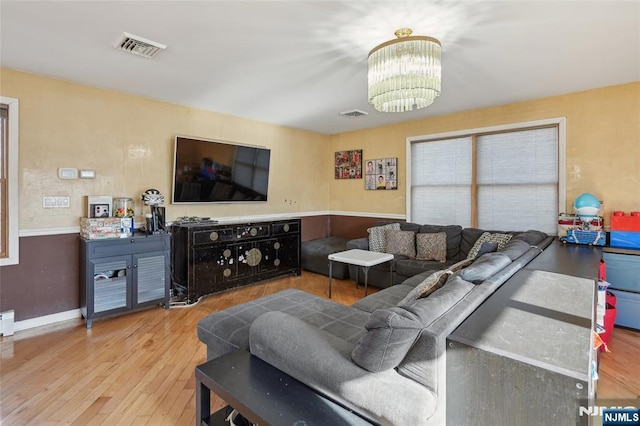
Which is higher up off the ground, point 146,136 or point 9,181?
point 146,136

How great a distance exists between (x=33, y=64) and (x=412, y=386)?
12.8 ft

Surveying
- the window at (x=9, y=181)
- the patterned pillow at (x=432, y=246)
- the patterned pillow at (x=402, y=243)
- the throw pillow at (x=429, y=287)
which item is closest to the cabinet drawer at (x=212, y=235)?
the window at (x=9, y=181)

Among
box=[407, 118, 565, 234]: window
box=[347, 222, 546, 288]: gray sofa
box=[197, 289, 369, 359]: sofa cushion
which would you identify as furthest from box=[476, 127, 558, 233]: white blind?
box=[197, 289, 369, 359]: sofa cushion

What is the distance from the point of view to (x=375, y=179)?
17.6 ft

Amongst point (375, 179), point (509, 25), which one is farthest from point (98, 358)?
point (375, 179)

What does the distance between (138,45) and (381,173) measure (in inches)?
149

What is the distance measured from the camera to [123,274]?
3.29 meters

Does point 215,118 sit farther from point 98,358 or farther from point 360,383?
point 360,383

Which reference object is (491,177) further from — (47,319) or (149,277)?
(47,319)

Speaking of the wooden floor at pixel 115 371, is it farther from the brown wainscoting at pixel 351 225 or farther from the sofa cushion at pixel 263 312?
the brown wainscoting at pixel 351 225

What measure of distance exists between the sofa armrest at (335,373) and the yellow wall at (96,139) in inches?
116

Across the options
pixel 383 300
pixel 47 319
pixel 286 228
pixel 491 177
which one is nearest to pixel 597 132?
pixel 491 177

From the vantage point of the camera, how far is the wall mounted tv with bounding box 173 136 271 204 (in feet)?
13.1

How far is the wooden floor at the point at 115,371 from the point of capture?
1.88 meters
